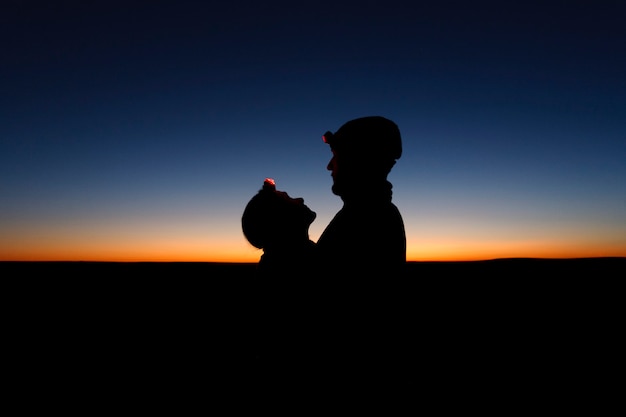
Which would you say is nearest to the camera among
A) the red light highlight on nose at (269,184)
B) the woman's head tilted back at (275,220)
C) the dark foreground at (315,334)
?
the dark foreground at (315,334)

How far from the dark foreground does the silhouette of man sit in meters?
0.09

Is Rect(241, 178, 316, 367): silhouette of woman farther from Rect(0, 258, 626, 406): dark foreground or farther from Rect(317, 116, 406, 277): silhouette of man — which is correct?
Rect(317, 116, 406, 277): silhouette of man

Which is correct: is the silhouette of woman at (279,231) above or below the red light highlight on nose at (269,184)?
below

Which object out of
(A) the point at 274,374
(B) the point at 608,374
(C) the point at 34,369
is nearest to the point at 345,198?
(A) the point at 274,374

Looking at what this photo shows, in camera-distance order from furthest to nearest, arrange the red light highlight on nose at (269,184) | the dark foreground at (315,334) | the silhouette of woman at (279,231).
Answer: the red light highlight on nose at (269,184) < the silhouette of woman at (279,231) < the dark foreground at (315,334)

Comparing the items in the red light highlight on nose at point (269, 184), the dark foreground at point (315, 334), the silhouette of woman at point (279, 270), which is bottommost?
the dark foreground at point (315, 334)

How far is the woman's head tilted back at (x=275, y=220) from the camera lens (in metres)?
1.99

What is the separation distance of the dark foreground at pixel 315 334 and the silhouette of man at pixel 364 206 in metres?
0.09

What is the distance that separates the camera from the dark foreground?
162cm

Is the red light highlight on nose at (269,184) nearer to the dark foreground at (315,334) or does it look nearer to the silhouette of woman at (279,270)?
the silhouette of woman at (279,270)

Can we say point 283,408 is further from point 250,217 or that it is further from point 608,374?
point 608,374

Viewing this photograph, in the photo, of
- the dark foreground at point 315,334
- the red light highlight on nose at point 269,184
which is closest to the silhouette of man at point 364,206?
the dark foreground at point 315,334

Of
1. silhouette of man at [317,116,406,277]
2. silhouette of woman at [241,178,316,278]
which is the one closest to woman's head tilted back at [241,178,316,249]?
silhouette of woman at [241,178,316,278]

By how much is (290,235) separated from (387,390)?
0.86 metres
